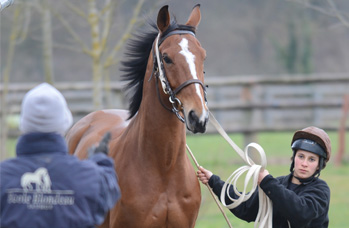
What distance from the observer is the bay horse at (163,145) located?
4.15 m

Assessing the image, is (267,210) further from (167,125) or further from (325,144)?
(167,125)

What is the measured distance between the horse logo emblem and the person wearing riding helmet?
1719mm

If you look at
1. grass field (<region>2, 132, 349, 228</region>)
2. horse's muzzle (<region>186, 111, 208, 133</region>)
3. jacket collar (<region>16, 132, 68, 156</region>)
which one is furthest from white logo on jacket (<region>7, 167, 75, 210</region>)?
grass field (<region>2, 132, 349, 228</region>)

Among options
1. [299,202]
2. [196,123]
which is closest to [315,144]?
[299,202]

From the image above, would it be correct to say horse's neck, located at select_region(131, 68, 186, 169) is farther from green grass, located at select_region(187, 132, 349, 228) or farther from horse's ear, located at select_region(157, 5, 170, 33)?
green grass, located at select_region(187, 132, 349, 228)

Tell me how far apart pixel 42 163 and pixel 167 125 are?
1691 mm

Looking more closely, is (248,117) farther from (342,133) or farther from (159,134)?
(159,134)

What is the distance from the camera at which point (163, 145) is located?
4352mm

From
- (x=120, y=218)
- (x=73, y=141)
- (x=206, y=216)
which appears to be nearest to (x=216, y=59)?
(x=206, y=216)

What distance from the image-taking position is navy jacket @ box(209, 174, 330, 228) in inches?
153

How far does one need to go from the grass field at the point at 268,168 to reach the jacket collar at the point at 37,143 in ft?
15.6

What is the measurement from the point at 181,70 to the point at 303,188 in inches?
41.9

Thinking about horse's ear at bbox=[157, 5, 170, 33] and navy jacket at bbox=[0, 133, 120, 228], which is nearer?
navy jacket at bbox=[0, 133, 120, 228]

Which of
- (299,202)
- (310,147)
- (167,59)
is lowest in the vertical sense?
(299,202)
